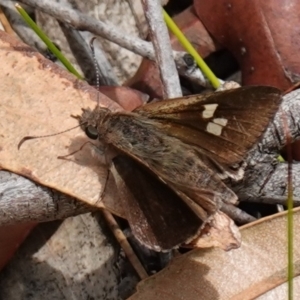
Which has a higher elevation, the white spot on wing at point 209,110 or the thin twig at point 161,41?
the thin twig at point 161,41

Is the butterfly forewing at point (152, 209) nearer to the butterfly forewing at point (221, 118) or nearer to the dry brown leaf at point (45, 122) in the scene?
the dry brown leaf at point (45, 122)

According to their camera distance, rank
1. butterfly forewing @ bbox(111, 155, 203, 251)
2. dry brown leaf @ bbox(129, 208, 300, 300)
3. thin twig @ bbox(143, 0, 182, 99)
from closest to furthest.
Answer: butterfly forewing @ bbox(111, 155, 203, 251) < dry brown leaf @ bbox(129, 208, 300, 300) < thin twig @ bbox(143, 0, 182, 99)

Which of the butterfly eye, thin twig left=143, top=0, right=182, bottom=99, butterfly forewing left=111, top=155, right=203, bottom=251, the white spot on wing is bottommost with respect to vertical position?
butterfly forewing left=111, top=155, right=203, bottom=251

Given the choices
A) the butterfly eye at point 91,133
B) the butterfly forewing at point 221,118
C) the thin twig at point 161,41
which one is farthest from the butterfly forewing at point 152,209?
the thin twig at point 161,41

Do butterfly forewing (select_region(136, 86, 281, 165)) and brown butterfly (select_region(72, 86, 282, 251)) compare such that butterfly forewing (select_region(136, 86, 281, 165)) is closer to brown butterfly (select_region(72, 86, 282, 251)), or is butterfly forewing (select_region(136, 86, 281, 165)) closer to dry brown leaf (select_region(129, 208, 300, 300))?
brown butterfly (select_region(72, 86, 282, 251))

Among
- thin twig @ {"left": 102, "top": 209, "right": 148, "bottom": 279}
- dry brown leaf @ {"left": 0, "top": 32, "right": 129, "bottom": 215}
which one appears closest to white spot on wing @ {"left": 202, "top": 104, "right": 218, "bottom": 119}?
dry brown leaf @ {"left": 0, "top": 32, "right": 129, "bottom": 215}

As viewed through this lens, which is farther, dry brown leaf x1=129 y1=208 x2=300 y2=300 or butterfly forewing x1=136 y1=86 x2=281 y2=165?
dry brown leaf x1=129 y1=208 x2=300 y2=300

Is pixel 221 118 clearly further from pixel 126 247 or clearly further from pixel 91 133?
pixel 126 247

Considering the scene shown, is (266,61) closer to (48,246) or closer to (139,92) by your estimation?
(139,92)
